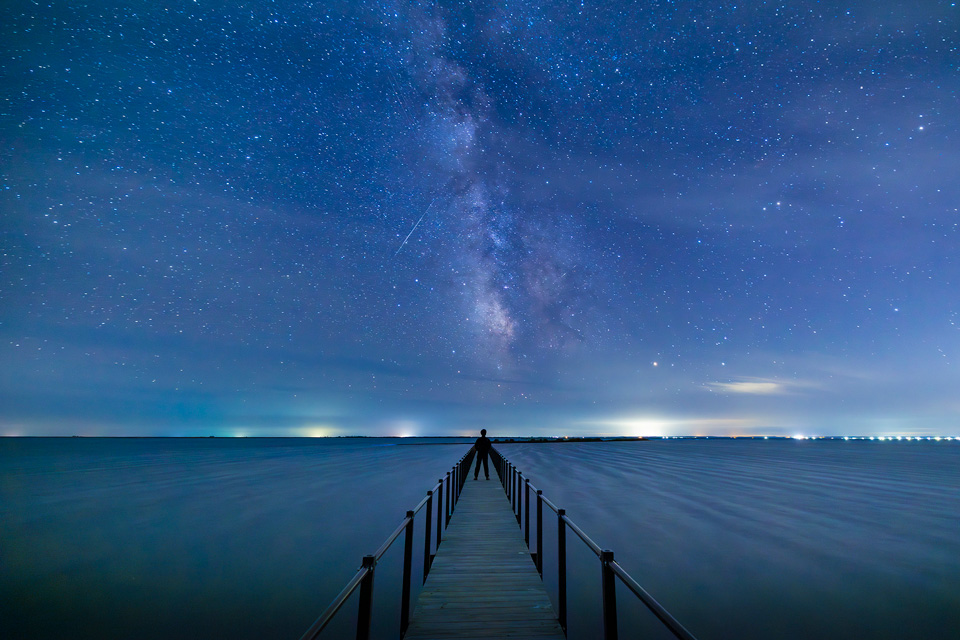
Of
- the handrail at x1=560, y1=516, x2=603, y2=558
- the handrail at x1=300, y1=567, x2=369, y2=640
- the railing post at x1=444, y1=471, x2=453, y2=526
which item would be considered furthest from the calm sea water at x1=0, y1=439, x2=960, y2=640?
the handrail at x1=300, y1=567, x2=369, y2=640

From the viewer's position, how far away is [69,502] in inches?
810

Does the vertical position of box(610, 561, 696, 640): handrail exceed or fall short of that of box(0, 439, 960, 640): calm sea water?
it exceeds it

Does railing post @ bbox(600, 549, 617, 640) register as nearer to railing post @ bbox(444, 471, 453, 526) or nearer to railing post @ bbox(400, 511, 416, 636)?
railing post @ bbox(400, 511, 416, 636)

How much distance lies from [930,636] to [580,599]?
522cm

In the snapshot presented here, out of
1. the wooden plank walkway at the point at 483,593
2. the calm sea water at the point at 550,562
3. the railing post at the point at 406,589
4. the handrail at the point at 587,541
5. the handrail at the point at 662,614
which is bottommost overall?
the calm sea water at the point at 550,562

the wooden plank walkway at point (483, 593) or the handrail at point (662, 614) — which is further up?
the handrail at point (662, 614)

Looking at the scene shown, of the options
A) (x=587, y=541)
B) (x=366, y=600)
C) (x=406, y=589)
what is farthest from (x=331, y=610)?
(x=406, y=589)

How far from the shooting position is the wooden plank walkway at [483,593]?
495 centimetres

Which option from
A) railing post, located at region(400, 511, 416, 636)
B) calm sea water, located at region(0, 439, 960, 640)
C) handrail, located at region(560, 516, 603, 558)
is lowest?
calm sea water, located at region(0, 439, 960, 640)

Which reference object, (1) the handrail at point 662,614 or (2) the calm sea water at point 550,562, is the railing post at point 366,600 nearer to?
(1) the handrail at point 662,614

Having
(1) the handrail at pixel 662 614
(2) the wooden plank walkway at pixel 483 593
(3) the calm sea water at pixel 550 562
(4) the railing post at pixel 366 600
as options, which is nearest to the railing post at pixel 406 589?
(2) the wooden plank walkway at pixel 483 593

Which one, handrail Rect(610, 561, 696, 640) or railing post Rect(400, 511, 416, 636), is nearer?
handrail Rect(610, 561, 696, 640)

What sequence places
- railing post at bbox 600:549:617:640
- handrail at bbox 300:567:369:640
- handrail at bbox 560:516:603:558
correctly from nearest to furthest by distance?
handrail at bbox 300:567:369:640, railing post at bbox 600:549:617:640, handrail at bbox 560:516:603:558

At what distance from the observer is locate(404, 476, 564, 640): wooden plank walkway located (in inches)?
195
